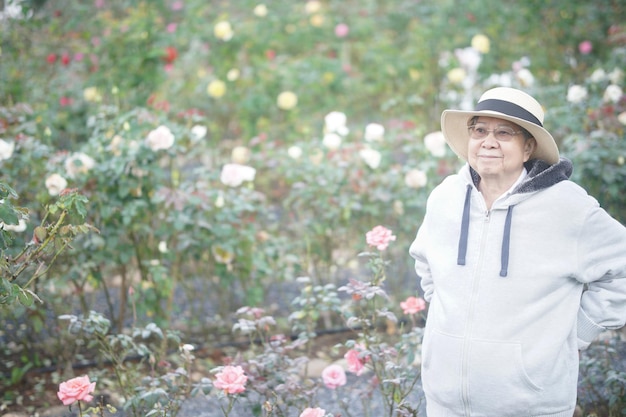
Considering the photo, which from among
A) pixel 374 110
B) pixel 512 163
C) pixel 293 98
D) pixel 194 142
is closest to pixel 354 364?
pixel 512 163

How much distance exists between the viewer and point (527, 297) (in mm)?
1880

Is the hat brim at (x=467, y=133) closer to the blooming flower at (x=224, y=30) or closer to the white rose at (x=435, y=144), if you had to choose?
the white rose at (x=435, y=144)

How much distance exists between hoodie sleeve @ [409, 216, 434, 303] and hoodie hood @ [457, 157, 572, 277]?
0.18 metres

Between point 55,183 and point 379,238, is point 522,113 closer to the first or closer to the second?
point 379,238

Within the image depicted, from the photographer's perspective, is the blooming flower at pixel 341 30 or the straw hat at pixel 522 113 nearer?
the straw hat at pixel 522 113

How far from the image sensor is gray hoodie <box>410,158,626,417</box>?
6.12ft

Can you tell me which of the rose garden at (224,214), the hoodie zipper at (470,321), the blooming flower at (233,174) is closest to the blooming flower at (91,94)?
the rose garden at (224,214)

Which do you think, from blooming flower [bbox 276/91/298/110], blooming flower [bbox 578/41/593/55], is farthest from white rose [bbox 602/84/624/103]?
blooming flower [bbox 276/91/298/110]

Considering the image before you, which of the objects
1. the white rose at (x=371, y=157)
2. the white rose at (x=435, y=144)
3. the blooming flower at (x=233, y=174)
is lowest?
the blooming flower at (x=233, y=174)

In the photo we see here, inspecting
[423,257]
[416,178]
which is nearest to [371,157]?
[416,178]

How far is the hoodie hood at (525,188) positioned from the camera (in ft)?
6.18

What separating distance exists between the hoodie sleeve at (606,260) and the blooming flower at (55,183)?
219 centimetres

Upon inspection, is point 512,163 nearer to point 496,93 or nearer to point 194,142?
point 496,93

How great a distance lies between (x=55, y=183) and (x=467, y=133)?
1834 mm
